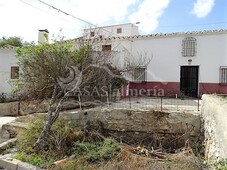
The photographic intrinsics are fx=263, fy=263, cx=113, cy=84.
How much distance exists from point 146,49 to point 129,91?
3349mm

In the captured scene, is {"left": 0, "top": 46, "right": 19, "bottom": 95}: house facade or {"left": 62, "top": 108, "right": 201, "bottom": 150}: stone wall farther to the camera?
{"left": 0, "top": 46, "right": 19, "bottom": 95}: house facade

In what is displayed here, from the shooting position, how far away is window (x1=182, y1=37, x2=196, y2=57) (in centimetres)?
1794

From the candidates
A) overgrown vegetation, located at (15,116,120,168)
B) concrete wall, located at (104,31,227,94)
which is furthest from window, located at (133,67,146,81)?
overgrown vegetation, located at (15,116,120,168)

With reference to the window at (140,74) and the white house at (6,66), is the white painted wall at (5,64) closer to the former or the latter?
the white house at (6,66)

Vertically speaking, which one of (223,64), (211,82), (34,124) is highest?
(223,64)

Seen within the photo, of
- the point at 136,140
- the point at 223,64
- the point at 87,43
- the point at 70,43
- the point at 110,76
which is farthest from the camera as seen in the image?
the point at 223,64

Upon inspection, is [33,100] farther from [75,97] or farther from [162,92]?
[162,92]

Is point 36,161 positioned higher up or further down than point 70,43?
further down

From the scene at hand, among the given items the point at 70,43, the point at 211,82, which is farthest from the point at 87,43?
the point at 211,82

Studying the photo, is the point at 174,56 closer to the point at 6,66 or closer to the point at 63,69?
the point at 63,69

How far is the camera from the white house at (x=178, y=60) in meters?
17.4

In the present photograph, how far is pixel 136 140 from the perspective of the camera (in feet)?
33.9

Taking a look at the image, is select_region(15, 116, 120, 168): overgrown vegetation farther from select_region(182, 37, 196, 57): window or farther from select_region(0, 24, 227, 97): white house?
Answer: select_region(182, 37, 196, 57): window

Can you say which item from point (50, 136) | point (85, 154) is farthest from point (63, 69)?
point (85, 154)
